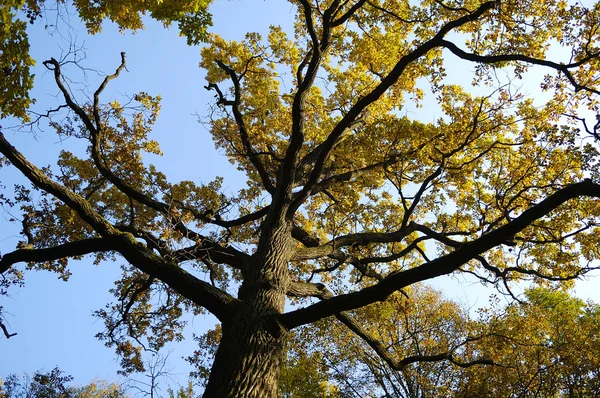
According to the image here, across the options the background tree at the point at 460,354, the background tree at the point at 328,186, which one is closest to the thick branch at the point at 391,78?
the background tree at the point at 328,186

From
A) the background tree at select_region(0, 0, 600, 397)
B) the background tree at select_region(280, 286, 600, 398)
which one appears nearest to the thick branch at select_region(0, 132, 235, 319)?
the background tree at select_region(0, 0, 600, 397)

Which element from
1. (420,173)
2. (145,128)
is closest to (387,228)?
(420,173)

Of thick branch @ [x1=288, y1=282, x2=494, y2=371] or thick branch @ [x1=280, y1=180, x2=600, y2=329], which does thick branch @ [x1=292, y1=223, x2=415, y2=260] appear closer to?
thick branch @ [x1=288, y1=282, x2=494, y2=371]

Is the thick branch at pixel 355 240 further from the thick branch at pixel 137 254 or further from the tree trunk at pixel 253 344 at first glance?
the thick branch at pixel 137 254

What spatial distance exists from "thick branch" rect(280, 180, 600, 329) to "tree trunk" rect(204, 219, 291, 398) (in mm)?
338

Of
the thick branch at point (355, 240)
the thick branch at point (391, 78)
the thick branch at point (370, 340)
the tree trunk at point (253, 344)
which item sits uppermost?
the thick branch at point (391, 78)

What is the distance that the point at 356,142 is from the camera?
8.91 m

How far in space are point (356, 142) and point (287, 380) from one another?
918cm

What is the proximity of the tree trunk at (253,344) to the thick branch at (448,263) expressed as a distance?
0.34m

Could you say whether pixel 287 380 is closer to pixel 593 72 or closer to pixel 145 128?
pixel 145 128

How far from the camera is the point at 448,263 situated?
157 inches

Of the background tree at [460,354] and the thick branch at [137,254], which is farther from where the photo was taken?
the background tree at [460,354]

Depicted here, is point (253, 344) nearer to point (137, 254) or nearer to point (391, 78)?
point (137, 254)

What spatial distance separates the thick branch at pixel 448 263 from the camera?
147 inches
